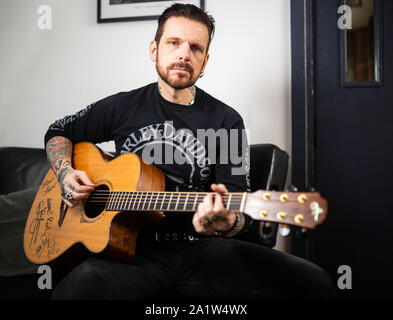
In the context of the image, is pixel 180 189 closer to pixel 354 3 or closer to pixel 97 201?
pixel 97 201

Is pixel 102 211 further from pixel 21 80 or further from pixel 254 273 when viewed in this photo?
pixel 21 80

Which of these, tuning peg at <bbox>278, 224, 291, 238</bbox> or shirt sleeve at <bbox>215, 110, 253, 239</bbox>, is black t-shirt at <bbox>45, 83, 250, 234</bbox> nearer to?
shirt sleeve at <bbox>215, 110, 253, 239</bbox>

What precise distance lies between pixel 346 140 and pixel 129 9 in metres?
1.51

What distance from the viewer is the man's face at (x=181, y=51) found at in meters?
1.40

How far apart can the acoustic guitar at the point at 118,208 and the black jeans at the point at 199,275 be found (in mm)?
78

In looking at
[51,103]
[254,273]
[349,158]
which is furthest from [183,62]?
[51,103]

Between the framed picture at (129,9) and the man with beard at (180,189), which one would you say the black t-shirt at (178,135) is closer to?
the man with beard at (180,189)

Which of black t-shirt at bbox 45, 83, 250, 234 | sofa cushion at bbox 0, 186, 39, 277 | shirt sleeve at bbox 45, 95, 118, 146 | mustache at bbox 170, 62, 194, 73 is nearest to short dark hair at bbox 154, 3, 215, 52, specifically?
mustache at bbox 170, 62, 194, 73

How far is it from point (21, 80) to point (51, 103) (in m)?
0.28

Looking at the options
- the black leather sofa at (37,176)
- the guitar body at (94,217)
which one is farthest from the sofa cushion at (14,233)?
the guitar body at (94,217)

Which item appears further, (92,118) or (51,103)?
(51,103)

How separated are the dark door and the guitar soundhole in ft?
3.61

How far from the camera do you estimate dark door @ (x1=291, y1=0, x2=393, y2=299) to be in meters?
1.84

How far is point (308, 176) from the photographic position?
1.88 m
